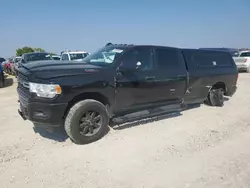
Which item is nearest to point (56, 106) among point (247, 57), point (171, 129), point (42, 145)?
point (42, 145)

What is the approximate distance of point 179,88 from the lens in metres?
6.07

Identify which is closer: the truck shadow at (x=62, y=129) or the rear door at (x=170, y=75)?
the truck shadow at (x=62, y=129)

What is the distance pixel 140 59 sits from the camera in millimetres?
5344

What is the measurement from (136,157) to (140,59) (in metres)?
2.30

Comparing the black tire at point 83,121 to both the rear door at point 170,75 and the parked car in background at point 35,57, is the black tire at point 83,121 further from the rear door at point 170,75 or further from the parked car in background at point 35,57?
the parked car in background at point 35,57

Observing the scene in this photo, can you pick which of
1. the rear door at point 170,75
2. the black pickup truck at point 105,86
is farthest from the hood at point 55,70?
the rear door at point 170,75

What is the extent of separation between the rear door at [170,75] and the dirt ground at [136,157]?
0.67 metres

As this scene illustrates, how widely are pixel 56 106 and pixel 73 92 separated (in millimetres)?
383

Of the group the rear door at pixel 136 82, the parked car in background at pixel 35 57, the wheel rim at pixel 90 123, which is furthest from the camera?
the parked car in background at pixel 35 57

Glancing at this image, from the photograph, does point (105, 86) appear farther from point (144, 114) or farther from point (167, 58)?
point (167, 58)

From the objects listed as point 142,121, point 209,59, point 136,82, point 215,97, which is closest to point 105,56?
point 136,82

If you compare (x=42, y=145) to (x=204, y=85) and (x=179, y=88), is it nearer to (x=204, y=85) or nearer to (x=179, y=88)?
(x=179, y=88)

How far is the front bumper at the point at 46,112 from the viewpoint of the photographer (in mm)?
4059

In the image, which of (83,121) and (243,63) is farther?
(243,63)
